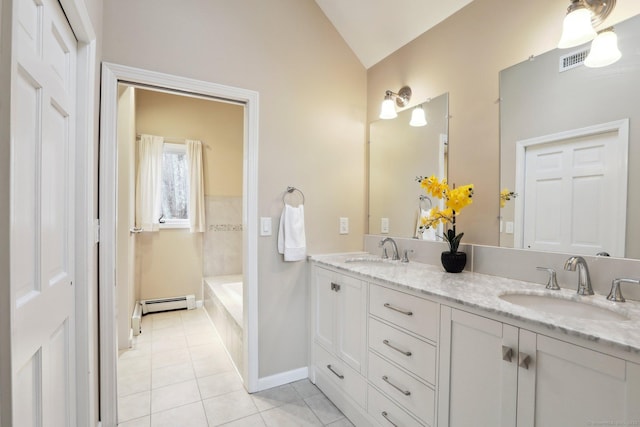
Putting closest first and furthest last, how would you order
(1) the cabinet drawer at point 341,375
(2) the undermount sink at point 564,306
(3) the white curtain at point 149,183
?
(2) the undermount sink at point 564,306 < (1) the cabinet drawer at point 341,375 < (3) the white curtain at point 149,183

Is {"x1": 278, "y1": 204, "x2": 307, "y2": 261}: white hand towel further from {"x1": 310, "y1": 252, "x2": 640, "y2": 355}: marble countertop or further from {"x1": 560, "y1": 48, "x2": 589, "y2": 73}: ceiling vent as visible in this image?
{"x1": 560, "y1": 48, "x2": 589, "y2": 73}: ceiling vent

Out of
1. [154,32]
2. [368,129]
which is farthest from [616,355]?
[154,32]

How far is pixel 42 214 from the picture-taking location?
973 mm

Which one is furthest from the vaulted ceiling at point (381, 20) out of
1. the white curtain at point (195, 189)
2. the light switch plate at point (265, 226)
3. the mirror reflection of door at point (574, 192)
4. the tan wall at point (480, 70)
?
the white curtain at point (195, 189)

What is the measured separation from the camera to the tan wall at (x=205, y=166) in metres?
3.56

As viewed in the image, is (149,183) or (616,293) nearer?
(616,293)

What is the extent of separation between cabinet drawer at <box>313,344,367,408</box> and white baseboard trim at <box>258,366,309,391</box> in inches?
5.5

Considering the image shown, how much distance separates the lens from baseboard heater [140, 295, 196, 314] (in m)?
3.57

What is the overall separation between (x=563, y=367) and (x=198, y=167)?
3746 mm

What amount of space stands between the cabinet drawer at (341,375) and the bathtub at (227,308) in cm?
61

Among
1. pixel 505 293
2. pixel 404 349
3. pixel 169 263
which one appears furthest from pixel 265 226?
pixel 169 263

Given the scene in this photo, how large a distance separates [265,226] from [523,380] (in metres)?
1.61

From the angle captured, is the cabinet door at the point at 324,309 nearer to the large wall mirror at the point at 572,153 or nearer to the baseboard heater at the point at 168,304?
the large wall mirror at the point at 572,153

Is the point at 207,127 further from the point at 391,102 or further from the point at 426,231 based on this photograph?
the point at 426,231
